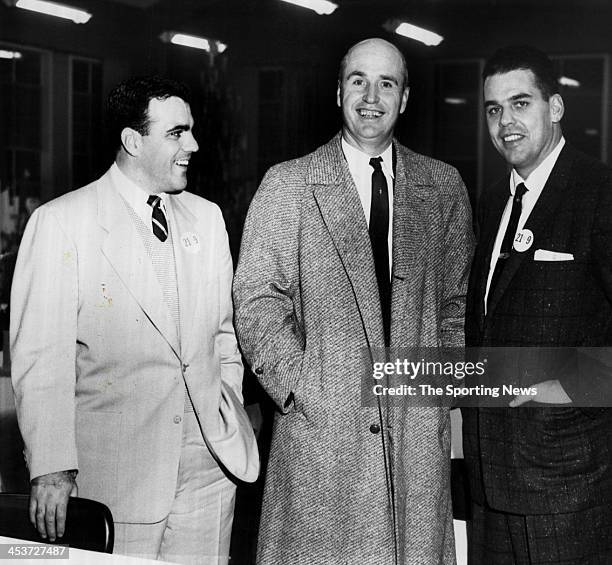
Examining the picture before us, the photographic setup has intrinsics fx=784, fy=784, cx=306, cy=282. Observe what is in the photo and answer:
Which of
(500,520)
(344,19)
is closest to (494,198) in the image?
(344,19)

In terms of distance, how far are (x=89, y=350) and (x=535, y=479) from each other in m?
1.29

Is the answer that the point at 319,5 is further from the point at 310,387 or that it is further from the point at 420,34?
the point at 310,387

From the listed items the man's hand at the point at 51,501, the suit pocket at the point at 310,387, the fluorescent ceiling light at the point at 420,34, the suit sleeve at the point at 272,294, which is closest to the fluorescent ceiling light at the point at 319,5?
the fluorescent ceiling light at the point at 420,34

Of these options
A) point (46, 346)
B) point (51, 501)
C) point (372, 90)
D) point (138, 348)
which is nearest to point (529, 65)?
point (372, 90)

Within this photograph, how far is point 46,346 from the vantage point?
2.18 metres

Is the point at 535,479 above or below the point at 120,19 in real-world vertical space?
below

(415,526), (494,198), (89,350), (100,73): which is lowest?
(415,526)

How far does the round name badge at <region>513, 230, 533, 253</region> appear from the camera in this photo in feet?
6.75

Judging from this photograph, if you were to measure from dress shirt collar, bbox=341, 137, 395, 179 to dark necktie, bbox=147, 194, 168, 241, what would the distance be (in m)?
0.57

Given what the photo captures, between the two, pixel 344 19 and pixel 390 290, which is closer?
pixel 390 290

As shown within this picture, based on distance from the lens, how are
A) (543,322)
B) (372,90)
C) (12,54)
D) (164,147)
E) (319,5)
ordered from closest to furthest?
(543,322)
(372,90)
(164,147)
(319,5)
(12,54)

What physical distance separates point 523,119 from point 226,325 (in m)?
1.06

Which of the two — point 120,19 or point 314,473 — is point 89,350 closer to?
point 314,473

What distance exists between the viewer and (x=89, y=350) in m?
2.26
